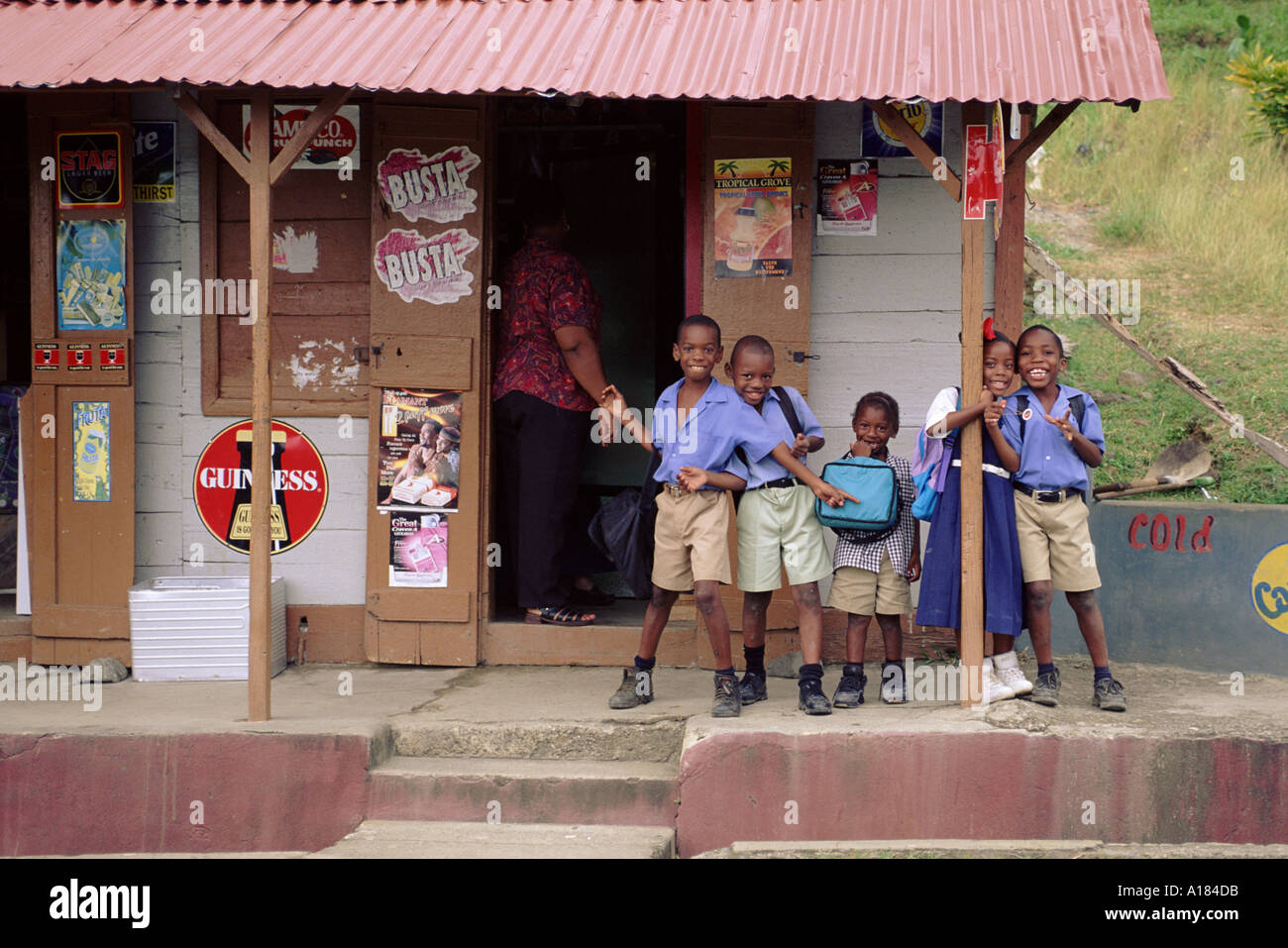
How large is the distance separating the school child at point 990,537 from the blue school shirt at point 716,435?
27.8 inches

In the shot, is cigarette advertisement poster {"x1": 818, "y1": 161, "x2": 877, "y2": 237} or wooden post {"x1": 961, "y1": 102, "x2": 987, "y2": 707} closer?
wooden post {"x1": 961, "y1": 102, "x2": 987, "y2": 707}

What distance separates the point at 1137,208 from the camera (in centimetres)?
1151

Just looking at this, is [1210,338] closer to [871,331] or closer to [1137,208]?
[1137,208]

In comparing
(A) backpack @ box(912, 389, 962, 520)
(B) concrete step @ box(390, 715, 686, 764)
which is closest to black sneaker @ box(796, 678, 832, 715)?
(B) concrete step @ box(390, 715, 686, 764)

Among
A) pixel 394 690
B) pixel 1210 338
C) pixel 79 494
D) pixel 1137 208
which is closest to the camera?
pixel 394 690

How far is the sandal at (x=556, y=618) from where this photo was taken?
245 inches

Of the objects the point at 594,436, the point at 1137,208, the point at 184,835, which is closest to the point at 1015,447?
the point at 594,436

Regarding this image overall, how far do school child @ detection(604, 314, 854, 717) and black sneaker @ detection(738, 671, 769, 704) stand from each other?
0.22 m

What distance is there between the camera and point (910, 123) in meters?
5.82

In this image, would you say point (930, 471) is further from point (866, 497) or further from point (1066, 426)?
point (1066, 426)

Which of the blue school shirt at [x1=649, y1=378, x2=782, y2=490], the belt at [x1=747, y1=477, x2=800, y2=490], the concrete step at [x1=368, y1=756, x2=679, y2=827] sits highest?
the blue school shirt at [x1=649, y1=378, x2=782, y2=490]

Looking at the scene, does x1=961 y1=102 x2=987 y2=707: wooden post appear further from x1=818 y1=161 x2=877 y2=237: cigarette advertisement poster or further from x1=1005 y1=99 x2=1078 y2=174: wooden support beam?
x1=818 y1=161 x2=877 y2=237: cigarette advertisement poster

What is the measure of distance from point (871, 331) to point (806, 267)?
0.47 meters

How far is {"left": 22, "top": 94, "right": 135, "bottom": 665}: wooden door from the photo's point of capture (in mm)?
6078
